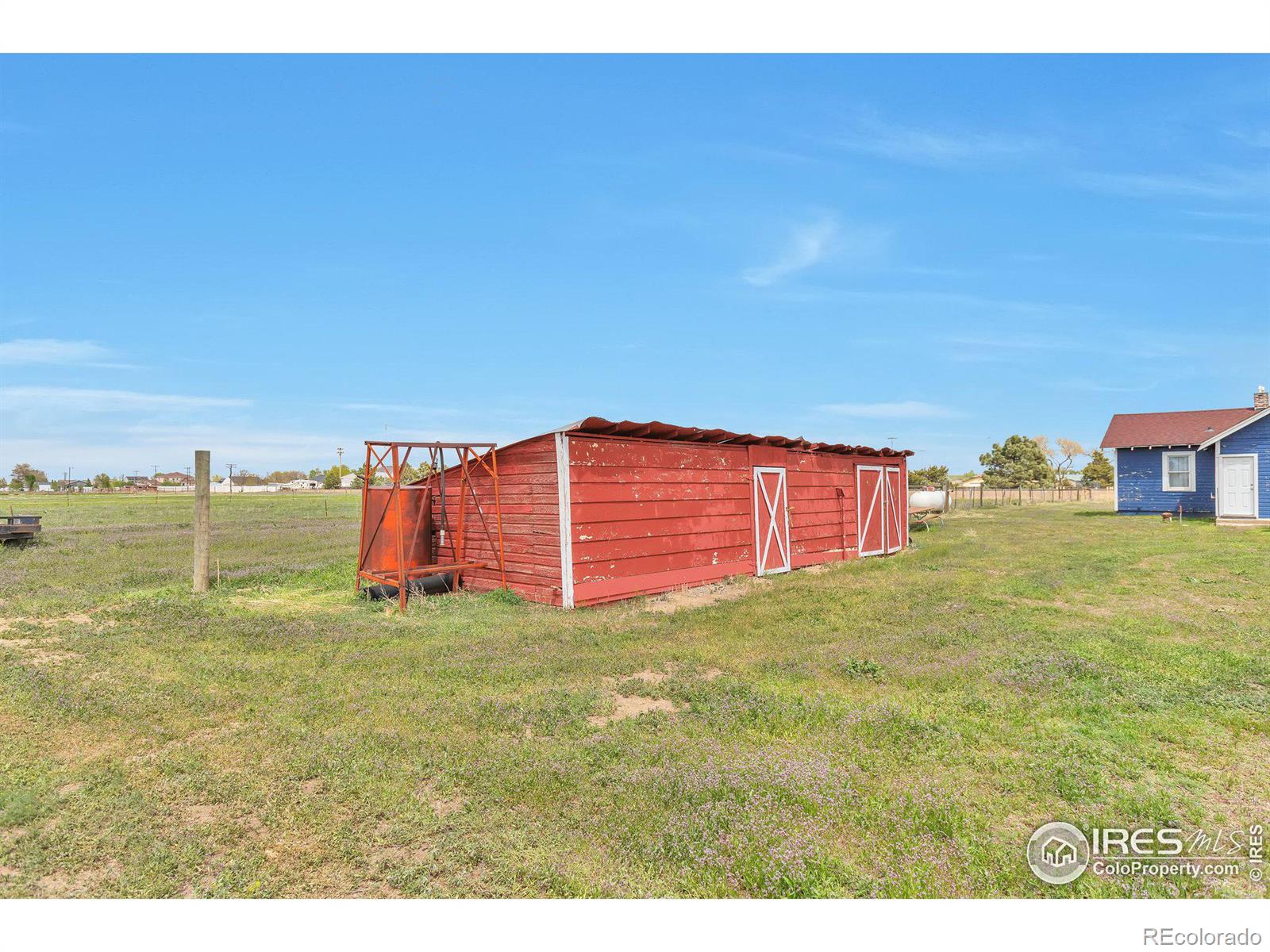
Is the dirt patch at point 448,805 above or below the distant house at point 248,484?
below

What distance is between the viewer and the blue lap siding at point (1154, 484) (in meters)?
29.9

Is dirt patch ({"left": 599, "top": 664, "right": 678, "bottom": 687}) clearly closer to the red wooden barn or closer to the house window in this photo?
the red wooden barn

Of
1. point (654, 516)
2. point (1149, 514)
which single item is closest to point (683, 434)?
point (654, 516)

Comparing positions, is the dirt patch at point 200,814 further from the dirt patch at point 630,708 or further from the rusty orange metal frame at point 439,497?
the rusty orange metal frame at point 439,497

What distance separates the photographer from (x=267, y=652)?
339 inches

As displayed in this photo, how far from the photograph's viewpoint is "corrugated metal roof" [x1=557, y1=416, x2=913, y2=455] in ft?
38.7

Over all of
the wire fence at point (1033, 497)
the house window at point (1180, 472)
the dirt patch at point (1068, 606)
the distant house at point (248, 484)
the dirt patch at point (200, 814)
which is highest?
the distant house at point (248, 484)

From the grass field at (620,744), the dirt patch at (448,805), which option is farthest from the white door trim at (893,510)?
the dirt patch at (448,805)

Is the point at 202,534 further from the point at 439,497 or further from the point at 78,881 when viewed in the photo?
the point at 78,881

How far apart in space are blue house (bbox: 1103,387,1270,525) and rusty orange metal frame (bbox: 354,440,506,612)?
29113 millimetres

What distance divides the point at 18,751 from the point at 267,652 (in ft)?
10.4

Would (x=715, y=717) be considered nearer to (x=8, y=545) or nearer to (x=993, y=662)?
(x=993, y=662)

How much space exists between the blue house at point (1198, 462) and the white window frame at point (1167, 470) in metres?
0.03
